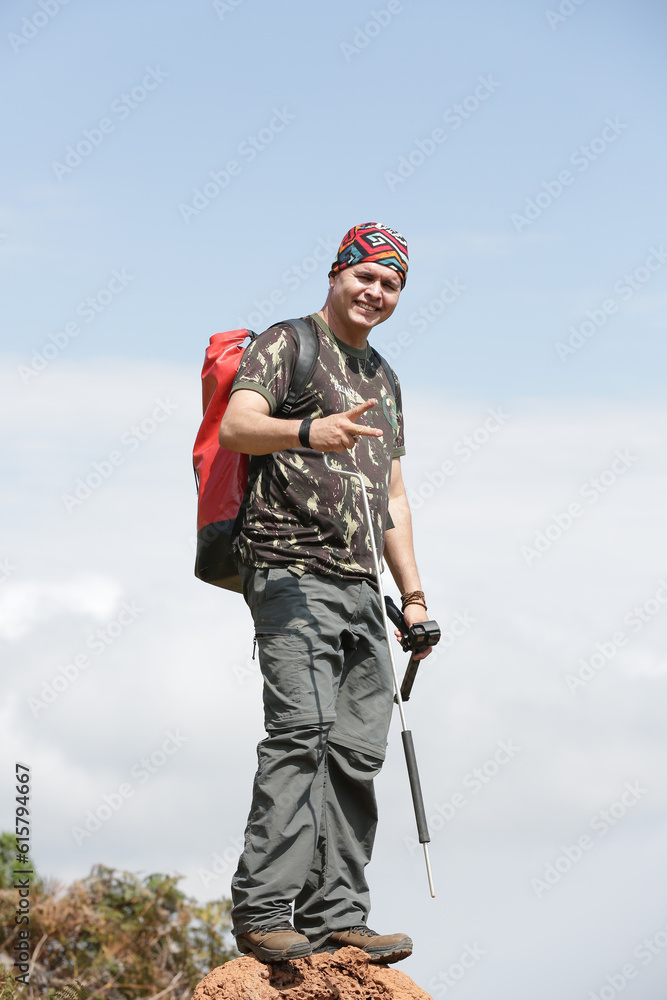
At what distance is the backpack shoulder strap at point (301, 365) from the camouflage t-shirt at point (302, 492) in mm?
22

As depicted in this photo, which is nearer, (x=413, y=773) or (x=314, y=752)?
(x=314, y=752)

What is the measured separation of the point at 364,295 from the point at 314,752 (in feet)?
5.97

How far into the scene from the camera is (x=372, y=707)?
13.3 ft

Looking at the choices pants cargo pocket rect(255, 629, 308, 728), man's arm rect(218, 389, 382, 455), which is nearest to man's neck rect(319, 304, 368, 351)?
man's arm rect(218, 389, 382, 455)

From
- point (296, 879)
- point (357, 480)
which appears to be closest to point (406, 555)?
point (357, 480)

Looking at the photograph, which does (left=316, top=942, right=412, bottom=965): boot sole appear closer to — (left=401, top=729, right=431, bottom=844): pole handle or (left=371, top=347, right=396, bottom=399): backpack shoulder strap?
(left=401, top=729, right=431, bottom=844): pole handle

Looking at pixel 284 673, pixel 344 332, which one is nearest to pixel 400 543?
pixel 344 332

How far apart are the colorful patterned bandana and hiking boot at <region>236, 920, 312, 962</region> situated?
2.57m

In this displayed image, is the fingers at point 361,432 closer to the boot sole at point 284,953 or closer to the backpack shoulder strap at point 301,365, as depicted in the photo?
the backpack shoulder strap at point 301,365

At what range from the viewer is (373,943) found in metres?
→ 3.89

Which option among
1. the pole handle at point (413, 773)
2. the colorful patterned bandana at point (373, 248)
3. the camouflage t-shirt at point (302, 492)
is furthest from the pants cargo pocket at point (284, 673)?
the colorful patterned bandana at point (373, 248)

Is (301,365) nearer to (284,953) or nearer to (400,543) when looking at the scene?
(400,543)

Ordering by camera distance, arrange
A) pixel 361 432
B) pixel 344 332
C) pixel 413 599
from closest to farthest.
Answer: pixel 361 432 → pixel 344 332 → pixel 413 599

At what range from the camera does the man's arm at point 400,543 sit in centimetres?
464
